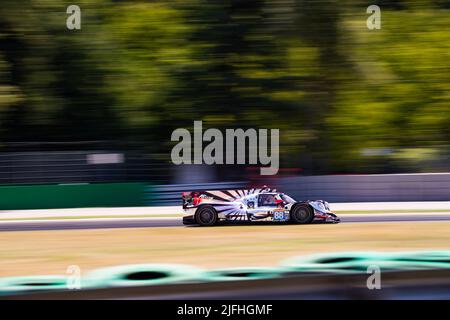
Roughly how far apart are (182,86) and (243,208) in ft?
30.8

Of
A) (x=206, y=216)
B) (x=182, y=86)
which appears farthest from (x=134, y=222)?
(x=182, y=86)

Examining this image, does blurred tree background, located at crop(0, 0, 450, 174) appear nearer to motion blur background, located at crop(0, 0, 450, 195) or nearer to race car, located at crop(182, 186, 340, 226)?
motion blur background, located at crop(0, 0, 450, 195)

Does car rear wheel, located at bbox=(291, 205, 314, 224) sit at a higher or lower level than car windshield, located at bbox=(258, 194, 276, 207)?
lower

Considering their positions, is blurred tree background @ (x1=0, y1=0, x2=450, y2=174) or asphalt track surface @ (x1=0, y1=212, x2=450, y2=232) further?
blurred tree background @ (x1=0, y1=0, x2=450, y2=174)

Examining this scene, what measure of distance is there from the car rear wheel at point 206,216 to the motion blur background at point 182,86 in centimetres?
690

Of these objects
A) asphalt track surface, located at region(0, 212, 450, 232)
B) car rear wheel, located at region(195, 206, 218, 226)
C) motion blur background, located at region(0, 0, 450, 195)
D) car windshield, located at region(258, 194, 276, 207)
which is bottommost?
asphalt track surface, located at region(0, 212, 450, 232)

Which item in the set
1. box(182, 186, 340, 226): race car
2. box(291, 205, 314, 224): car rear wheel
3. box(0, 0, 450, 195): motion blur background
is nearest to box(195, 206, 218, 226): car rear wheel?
box(182, 186, 340, 226): race car

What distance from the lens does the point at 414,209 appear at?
51.3 feet

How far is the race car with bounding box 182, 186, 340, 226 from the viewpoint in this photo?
1170cm

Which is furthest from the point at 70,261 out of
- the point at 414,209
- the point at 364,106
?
the point at 364,106

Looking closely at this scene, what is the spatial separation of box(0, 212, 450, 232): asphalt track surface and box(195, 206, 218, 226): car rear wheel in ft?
3.34

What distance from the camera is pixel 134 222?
45.0 ft

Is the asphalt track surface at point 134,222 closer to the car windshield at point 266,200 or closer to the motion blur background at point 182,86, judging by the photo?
the car windshield at point 266,200
